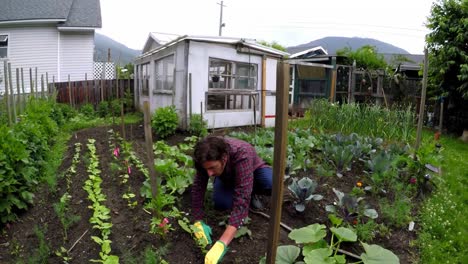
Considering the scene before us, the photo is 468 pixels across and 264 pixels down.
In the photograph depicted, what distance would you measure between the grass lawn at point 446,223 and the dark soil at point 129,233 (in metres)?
0.15

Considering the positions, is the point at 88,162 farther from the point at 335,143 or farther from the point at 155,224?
the point at 335,143

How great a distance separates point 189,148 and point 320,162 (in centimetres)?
203

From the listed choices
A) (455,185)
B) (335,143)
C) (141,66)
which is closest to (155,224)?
(335,143)

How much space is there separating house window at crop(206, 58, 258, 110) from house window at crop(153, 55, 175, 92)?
97 centimetres

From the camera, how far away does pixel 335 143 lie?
5105 mm

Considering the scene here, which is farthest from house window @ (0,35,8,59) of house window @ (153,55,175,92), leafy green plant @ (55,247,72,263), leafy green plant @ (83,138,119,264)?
leafy green plant @ (55,247,72,263)

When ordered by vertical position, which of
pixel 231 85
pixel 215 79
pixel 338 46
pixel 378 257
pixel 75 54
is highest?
pixel 338 46

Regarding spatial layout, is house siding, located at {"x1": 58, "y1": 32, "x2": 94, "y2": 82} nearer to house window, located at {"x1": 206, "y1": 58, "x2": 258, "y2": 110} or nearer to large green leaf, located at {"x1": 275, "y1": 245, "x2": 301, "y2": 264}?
house window, located at {"x1": 206, "y1": 58, "x2": 258, "y2": 110}

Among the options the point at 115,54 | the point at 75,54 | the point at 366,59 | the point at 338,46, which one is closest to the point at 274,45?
the point at 366,59

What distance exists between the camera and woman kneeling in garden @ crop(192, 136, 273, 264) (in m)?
2.36

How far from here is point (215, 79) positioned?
8.48 m

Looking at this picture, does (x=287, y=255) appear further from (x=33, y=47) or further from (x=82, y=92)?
(x=33, y=47)

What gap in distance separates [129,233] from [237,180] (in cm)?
A: 92

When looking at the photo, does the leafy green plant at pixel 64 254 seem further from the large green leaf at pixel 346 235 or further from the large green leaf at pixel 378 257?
the large green leaf at pixel 378 257
